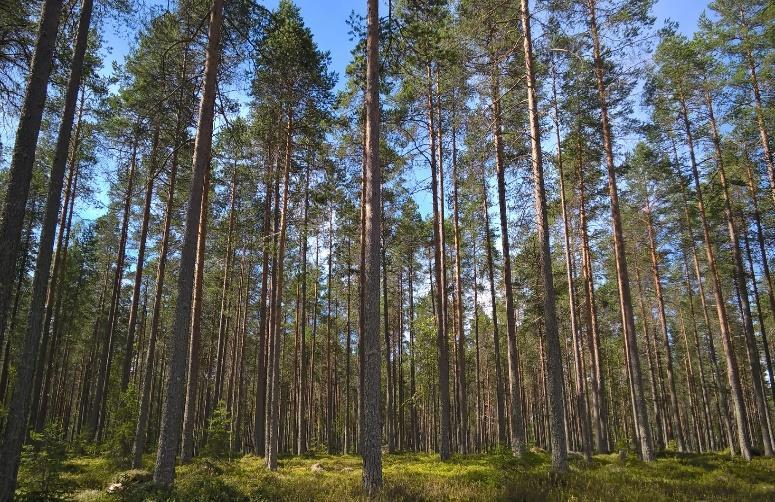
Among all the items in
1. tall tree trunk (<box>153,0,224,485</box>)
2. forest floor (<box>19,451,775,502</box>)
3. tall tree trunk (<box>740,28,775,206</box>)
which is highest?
tall tree trunk (<box>740,28,775,206</box>)

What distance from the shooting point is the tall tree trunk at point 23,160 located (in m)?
6.97

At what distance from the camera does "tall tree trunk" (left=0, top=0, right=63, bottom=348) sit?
22.9 feet

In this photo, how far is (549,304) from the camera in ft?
38.5

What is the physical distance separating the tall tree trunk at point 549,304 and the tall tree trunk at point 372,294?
4.94 meters

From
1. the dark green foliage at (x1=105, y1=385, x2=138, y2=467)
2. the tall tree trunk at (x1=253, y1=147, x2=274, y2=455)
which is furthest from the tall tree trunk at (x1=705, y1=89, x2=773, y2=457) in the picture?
the dark green foliage at (x1=105, y1=385, x2=138, y2=467)

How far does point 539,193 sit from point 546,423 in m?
39.2

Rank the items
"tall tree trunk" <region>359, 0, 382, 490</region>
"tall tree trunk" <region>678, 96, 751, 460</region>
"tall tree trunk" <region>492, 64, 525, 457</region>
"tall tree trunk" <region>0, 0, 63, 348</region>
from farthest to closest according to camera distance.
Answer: "tall tree trunk" <region>678, 96, 751, 460</region>
"tall tree trunk" <region>492, 64, 525, 457</region>
"tall tree trunk" <region>359, 0, 382, 490</region>
"tall tree trunk" <region>0, 0, 63, 348</region>

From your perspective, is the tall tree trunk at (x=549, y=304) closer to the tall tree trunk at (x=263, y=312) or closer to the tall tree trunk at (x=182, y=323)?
the tall tree trunk at (x=182, y=323)

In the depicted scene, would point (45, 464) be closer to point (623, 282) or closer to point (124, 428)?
point (124, 428)

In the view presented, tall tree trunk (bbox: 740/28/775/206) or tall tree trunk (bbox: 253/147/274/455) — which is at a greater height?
tall tree trunk (bbox: 740/28/775/206)

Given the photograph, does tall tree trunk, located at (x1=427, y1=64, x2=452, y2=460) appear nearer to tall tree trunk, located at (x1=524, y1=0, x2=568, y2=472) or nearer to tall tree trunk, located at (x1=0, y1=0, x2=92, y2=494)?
tall tree trunk, located at (x1=524, y1=0, x2=568, y2=472)

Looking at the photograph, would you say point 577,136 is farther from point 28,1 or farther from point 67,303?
point 67,303

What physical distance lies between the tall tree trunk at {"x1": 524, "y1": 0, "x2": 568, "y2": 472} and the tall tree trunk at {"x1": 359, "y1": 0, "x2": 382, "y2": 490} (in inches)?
195

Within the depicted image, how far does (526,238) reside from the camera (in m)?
22.5
